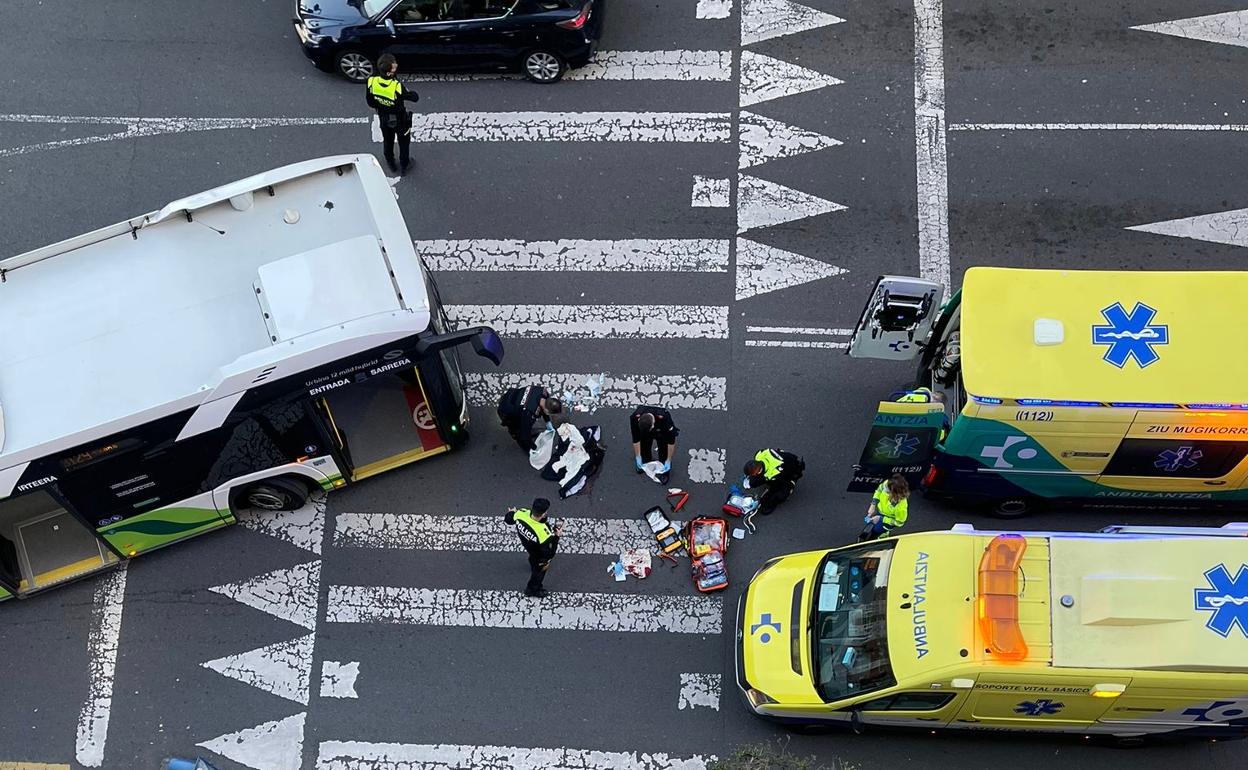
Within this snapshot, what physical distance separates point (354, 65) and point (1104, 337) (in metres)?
10.9

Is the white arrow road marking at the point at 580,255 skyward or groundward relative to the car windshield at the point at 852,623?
skyward

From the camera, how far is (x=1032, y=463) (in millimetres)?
11906

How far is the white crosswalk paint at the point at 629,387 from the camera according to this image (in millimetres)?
13891

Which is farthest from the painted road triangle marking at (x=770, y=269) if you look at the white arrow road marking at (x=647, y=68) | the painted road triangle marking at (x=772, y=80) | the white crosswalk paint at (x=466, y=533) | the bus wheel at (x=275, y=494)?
the bus wheel at (x=275, y=494)

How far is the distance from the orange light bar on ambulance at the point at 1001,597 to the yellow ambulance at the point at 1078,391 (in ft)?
4.85

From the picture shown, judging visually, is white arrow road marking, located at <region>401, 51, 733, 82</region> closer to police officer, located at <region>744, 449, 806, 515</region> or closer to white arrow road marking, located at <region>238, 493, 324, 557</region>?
police officer, located at <region>744, 449, 806, 515</region>

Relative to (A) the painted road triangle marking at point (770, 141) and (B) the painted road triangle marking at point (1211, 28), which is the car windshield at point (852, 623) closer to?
(A) the painted road triangle marking at point (770, 141)

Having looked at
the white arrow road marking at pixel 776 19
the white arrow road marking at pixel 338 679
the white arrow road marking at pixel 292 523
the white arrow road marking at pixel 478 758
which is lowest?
the white arrow road marking at pixel 478 758

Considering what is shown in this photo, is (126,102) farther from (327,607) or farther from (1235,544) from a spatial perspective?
(1235,544)

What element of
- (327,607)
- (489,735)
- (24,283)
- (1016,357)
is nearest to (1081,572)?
(1016,357)

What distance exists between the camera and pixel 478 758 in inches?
472

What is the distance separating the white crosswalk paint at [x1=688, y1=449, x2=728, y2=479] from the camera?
1342cm

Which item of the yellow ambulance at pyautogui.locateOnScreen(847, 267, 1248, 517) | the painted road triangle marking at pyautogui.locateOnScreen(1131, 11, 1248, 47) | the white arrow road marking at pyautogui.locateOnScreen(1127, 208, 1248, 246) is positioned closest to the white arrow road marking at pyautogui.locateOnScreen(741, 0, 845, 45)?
the painted road triangle marking at pyautogui.locateOnScreen(1131, 11, 1248, 47)

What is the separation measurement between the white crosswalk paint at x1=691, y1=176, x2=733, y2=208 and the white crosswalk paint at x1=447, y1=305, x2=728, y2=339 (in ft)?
5.36
